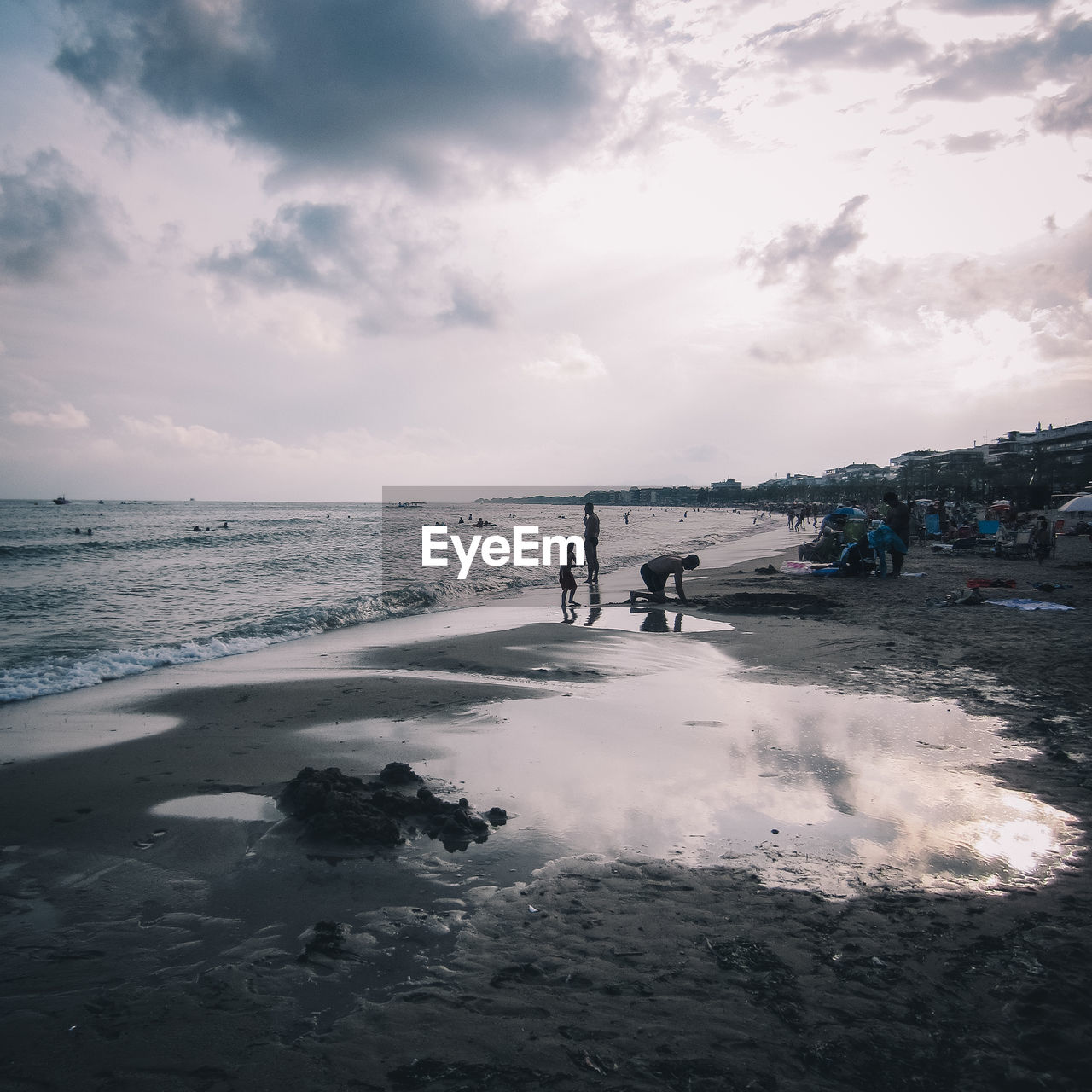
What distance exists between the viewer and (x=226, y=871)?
404 cm

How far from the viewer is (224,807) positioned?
198 inches

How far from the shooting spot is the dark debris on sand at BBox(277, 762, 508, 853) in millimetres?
4352

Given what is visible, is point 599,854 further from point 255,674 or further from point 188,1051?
point 255,674

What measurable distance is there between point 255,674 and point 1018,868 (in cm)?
979

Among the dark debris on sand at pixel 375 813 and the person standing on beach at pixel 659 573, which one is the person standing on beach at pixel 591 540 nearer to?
the person standing on beach at pixel 659 573

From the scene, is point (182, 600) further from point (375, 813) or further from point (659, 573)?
point (375, 813)

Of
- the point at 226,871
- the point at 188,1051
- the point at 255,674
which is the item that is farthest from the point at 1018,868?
the point at 255,674

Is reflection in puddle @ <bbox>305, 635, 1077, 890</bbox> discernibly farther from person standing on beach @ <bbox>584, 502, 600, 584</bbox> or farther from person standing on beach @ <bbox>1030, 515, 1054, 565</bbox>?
person standing on beach @ <bbox>1030, 515, 1054, 565</bbox>

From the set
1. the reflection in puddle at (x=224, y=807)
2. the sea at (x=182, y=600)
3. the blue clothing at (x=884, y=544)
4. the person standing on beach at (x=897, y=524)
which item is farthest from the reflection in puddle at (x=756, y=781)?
the person standing on beach at (x=897, y=524)

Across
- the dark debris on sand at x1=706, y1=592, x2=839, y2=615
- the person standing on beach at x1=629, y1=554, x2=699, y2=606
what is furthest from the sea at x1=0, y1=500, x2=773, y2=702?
the dark debris on sand at x1=706, y1=592, x2=839, y2=615

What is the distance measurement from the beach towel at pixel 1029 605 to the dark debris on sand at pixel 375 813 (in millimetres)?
13350

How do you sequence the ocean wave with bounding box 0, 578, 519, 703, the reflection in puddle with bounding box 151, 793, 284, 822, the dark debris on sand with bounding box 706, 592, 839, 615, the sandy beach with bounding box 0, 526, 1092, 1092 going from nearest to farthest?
the sandy beach with bounding box 0, 526, 1092, 1092, the reflection in puddle with bounding box 151, 793, 284, 822, the ocean wave with bounding box 0, 578, 519, 703, the dark debris on sand with bounding box 706, 592, 839, 615

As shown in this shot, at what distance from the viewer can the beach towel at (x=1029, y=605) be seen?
42.1ft

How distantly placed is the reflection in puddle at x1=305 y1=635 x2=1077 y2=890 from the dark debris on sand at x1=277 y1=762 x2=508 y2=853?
0.88 feet
